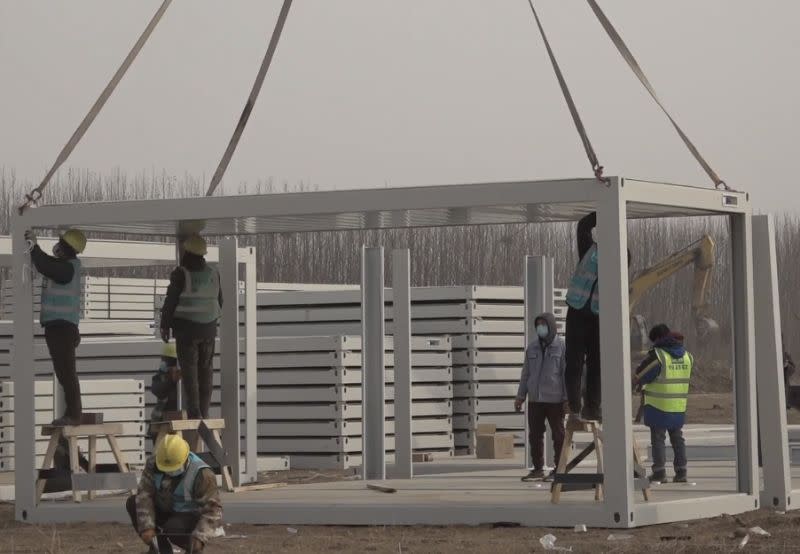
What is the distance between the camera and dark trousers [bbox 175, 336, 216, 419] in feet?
47.4

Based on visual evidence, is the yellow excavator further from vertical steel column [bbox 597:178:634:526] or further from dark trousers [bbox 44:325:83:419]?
dark trousers [bbox 44:325:83:419]

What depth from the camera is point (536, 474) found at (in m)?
15.4

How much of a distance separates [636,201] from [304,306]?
11435 millimetres

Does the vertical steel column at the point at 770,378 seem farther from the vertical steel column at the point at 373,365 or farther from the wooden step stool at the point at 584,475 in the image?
the vertical steel column at the point at 373,365

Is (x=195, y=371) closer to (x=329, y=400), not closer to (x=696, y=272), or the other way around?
(x=329, y=400)

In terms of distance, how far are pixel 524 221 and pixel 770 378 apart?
2351 millimetres

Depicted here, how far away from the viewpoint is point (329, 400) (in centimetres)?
2056

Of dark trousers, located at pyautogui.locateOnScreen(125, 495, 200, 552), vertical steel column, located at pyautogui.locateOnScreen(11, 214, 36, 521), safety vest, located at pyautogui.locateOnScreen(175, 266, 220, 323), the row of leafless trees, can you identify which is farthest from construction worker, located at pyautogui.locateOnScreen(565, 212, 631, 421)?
the row of leafless trees

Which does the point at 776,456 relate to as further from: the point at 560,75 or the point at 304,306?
the point at 304,306

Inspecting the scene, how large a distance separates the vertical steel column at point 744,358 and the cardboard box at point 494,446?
6461mm

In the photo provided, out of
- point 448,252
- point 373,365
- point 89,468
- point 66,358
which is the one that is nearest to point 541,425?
point 373,365

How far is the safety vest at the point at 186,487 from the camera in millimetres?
10414

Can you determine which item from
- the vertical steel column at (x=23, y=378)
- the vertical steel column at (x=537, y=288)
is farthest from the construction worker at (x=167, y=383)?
the vertical steel column at (x=537, y=288)

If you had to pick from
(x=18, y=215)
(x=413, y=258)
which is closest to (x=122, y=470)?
(x=18, y=215)
